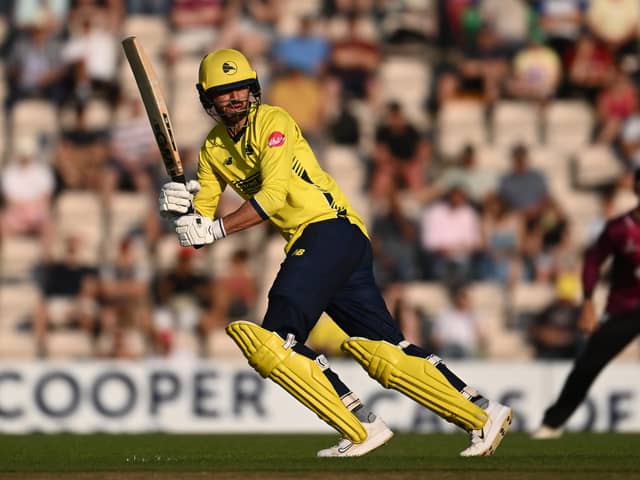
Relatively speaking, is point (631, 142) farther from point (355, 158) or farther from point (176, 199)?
point (176, 199)

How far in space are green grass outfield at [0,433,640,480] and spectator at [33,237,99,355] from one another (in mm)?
2610

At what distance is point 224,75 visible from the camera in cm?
685

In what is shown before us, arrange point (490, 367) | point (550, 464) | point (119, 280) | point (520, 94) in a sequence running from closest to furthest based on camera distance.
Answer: point (550, 464), point (490, 367), point (119, 280), point (520, 94)

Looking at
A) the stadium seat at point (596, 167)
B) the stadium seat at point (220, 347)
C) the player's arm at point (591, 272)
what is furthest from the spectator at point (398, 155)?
the player's arm at point (591, 272)

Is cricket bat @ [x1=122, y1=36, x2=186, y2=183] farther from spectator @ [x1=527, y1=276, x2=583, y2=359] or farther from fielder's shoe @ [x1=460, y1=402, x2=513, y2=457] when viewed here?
spectator @ [x1=527, y1=276, x2=583, y2=359]

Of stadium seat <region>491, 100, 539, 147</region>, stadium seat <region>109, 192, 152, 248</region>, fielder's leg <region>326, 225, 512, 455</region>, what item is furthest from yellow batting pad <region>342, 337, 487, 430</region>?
stadium seat <region>491, 100, 539, 147</region>

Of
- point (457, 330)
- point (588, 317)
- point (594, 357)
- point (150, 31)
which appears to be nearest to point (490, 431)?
point (594, 357)

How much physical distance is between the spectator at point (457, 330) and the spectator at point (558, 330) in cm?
52

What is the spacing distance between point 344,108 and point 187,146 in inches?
57.9

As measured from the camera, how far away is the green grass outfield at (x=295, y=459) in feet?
20.0

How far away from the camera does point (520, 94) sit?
14711 mm

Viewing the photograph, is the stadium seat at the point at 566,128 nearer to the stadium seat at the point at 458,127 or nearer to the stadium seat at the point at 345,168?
the stadium seat at the point at 458,127

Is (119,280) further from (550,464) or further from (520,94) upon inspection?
(550,464)

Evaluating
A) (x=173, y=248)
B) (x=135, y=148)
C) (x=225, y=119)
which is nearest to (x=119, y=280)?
(x=173, y=248)
